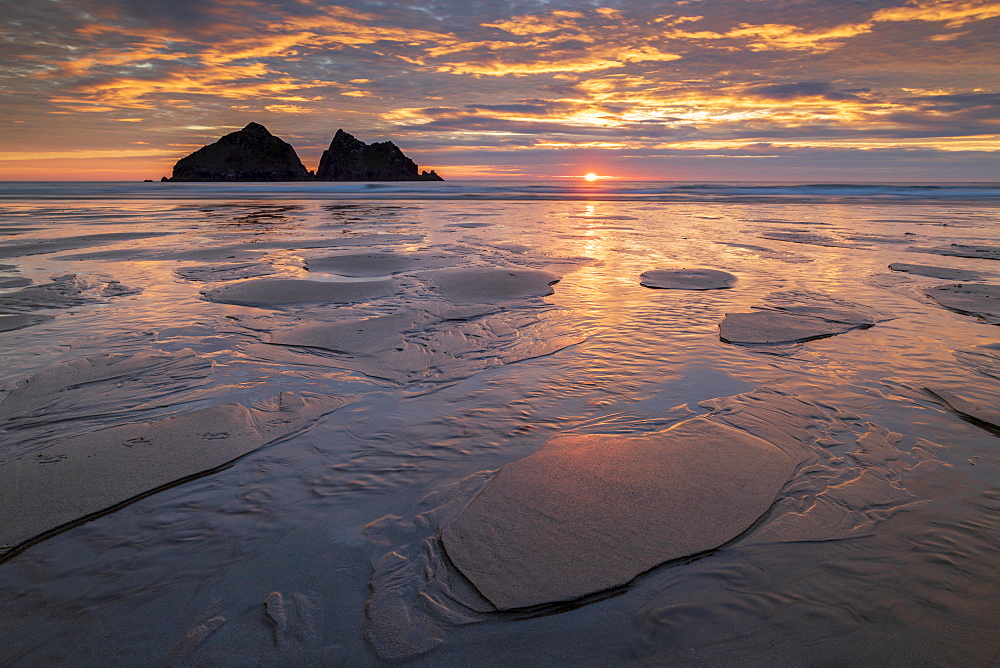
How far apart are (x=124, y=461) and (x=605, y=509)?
2674mm

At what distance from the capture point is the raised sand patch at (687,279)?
24.3 feet

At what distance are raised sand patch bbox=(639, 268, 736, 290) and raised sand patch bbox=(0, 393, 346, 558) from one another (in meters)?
5.36

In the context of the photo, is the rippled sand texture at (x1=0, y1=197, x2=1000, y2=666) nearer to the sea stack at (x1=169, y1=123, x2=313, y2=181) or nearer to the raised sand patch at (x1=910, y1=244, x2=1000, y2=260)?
the raised sand patch at (x1=910, y1=244, x2=1000, y2=260)

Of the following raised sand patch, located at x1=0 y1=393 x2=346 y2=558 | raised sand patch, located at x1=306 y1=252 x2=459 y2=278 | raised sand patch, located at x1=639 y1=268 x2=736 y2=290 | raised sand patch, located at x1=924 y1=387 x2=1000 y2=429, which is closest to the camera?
raised sand patch, located at x1=0 y1=393 x2=346 y2=558

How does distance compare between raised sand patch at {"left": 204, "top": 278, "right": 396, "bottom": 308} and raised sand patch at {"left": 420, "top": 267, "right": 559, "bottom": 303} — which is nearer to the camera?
raised sand patch at {"left": 204, "top": 278, "right": 396, "bottom": 308}

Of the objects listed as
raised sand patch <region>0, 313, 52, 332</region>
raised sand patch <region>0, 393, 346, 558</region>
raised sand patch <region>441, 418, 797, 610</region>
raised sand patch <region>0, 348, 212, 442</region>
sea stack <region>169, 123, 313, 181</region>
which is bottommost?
raised sand patch <region>441, 418, 797, 610</region>

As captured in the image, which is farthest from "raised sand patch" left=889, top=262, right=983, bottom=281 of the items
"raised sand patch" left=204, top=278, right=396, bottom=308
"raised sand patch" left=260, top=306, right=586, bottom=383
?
"raised sand patch" left=204, top=278, right=396, bottom=308

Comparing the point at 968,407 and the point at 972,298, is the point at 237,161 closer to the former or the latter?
the point at 972,298

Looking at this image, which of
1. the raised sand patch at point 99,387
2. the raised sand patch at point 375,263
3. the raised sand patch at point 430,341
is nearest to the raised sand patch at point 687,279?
the raised sand patch at point 430,341

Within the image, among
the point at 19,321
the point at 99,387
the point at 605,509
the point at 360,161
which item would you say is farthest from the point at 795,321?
the point at 360,161

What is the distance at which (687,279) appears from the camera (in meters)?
7.86

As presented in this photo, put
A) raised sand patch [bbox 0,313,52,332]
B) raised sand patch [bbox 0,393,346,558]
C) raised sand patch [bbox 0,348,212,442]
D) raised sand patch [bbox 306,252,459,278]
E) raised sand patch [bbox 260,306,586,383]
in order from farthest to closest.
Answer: raised sand patch [bbox 306,252,459,278] < raised sand patch [bbox 0,313,52,332] < raised sand patch [bbox 260,306,586,383] < raised sand patch [bbox 0,348,212,442] < raised sand patch [bbox 0,393,346,558]

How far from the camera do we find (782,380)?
4027 mm

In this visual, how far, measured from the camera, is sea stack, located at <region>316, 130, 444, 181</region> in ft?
351
